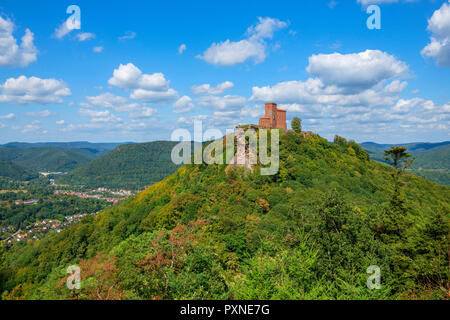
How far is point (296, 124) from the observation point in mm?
77625

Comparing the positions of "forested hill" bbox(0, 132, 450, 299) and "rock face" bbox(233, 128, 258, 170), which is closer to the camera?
"forested hill" bbox(0, 132, 450, 299)

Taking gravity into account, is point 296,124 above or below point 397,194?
above

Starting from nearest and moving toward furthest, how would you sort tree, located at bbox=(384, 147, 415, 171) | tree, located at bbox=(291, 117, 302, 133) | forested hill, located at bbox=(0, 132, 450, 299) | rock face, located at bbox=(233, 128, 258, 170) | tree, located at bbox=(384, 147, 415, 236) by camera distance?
forested hill, located at bbox=(0, 132, 450, 299) → tree, located at bbox=(384, 147, 415, 171) → tree, located at bbox=(384, 147, 415, 236) → rock face, located at bbox=(233, 128, 258, 170) → tree, located at bbox=(291, 117, 302, 133)

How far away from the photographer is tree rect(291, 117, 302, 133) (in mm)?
76438

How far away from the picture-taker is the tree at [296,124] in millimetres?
76438

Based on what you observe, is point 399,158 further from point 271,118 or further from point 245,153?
point 271,118

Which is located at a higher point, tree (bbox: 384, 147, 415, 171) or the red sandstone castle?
the red sandstone castle

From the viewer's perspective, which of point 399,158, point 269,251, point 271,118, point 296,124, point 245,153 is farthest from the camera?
point 296,124

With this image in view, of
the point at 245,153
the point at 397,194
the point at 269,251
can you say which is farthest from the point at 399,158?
the point at 245,153

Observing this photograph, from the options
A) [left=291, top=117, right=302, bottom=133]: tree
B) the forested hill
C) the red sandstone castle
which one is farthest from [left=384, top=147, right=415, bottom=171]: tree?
[left=291, top=117, right=302, bottom=133]: tree

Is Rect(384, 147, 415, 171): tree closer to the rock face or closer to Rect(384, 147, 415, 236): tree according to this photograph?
Rect(384, 147, 415, 236): tree

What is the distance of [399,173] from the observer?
77.4ft

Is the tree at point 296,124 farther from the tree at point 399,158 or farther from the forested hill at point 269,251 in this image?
the tree at point 399,158

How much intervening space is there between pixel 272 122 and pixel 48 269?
62.3m
